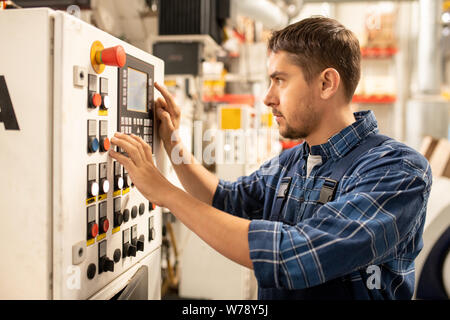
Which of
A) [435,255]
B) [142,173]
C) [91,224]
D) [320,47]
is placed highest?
[320,47]

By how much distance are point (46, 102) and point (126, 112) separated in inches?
10.7

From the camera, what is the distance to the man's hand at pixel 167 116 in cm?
126

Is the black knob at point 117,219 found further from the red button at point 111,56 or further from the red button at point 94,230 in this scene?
the red button at point 111,56

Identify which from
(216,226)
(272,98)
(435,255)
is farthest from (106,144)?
(435,255)

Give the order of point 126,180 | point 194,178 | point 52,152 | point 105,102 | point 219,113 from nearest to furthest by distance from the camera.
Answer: point 52,152, point 105,102, point 126,180, point 194,178, point 219,113

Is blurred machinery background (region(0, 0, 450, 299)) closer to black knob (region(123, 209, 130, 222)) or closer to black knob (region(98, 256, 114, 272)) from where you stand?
black knob (region(123, 209, 130, 222))

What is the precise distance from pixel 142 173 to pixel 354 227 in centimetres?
50

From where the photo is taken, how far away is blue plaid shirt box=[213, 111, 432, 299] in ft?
2.94

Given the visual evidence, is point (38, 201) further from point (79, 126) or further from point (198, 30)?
point (198, 30)

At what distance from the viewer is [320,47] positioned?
47.4 inches

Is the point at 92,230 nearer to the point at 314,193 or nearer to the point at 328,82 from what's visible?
the point at 314,193
